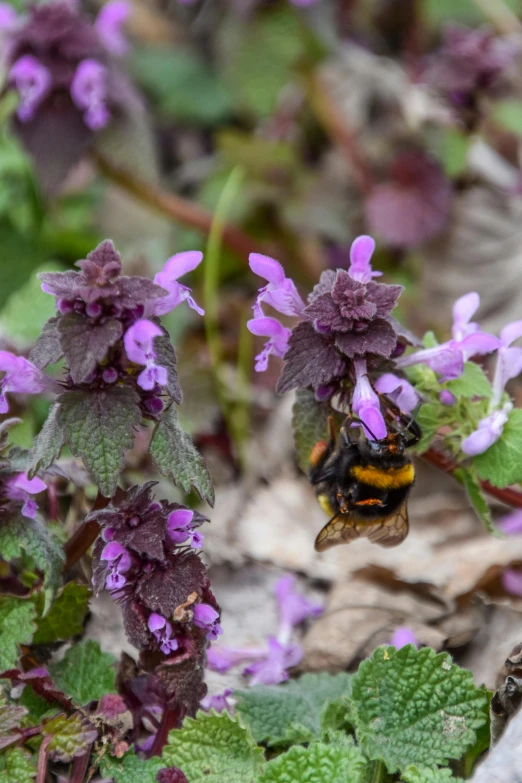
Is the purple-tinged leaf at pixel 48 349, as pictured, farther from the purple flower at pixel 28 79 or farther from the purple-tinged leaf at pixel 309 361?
the purple flower at pixel 28 79

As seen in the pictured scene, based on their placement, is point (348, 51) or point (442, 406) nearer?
point (442, 406)

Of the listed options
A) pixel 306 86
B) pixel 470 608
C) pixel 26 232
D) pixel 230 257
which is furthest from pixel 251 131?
pixel 470 608

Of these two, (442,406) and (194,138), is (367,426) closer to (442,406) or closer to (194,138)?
(442,406)

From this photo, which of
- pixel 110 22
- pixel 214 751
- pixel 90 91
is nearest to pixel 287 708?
pixel 214 751

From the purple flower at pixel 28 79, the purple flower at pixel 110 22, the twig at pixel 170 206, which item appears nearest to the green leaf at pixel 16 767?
the purple flower at pixel 28 79

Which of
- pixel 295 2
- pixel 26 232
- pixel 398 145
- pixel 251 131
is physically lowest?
pixel 26 232

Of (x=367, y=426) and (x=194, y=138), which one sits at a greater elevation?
(x=367, y=426)

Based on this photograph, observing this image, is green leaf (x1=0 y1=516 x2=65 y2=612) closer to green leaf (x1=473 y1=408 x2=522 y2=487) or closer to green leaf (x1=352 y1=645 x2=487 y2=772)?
green leaf (x1=352 y1=645 x2=487 y2=772)
